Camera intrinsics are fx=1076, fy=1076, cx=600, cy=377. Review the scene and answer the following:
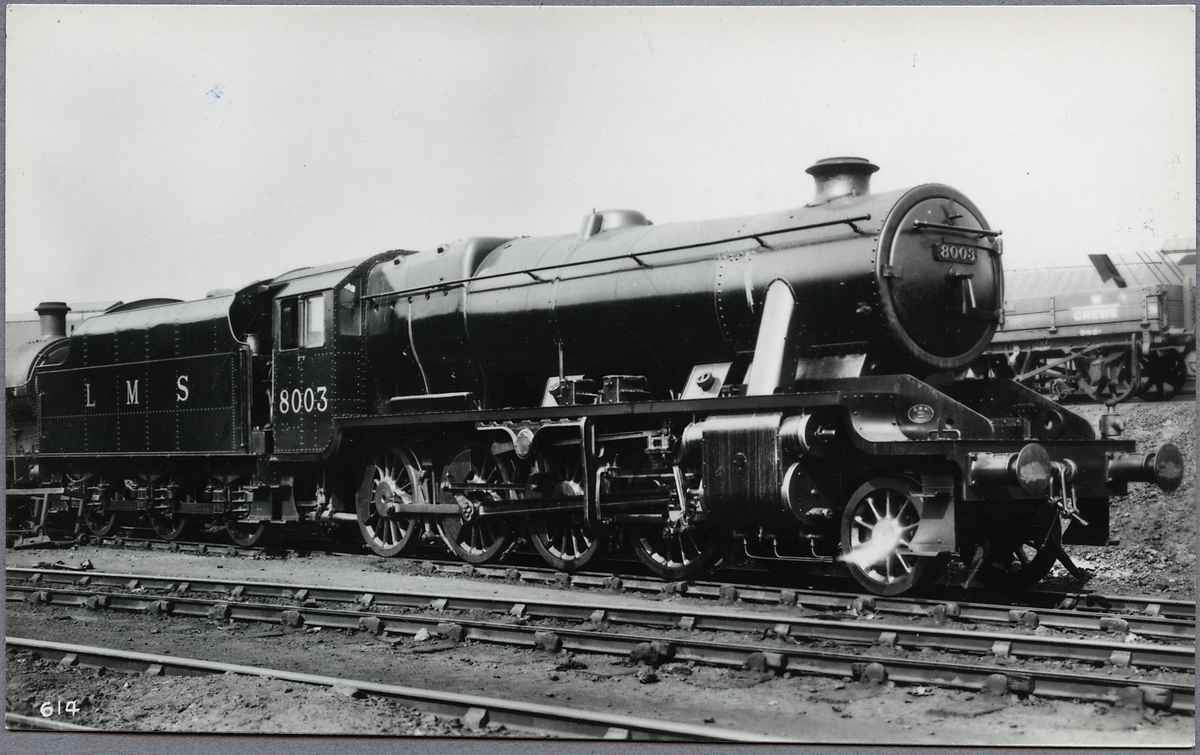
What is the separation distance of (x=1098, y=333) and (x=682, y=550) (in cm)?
889

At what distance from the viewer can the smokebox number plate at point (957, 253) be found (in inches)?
305

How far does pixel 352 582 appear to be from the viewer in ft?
31.4

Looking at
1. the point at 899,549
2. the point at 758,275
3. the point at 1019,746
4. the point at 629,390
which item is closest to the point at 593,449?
the point at 629,390

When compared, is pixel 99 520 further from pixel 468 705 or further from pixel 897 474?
pixel 897 474

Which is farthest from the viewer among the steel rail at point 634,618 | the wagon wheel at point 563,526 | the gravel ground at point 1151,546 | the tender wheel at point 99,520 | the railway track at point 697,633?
the tender wheel at point 99,520

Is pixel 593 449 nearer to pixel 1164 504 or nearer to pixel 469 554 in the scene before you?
pixel 469 554

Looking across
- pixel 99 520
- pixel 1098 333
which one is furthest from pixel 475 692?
pixel 1098 333

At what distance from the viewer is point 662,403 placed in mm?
8094

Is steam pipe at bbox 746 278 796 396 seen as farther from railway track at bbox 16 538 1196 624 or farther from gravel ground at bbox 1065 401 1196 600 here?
gravel ground at bbox 1065 401 1196 600

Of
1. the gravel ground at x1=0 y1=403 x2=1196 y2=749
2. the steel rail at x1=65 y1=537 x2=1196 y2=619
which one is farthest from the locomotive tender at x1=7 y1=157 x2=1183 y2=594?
the gravel ground at x1=0 y1=403 x2=1196 y2=749

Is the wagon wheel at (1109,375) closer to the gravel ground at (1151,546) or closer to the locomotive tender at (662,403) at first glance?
the gravel ground at (1151,546)

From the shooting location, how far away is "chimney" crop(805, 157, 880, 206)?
7.90m

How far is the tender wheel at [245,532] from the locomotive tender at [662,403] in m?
0.05

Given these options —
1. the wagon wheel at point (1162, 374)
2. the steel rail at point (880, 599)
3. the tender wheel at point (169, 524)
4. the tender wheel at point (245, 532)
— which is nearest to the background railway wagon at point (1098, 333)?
the wagon wheel at point (1162, 374)
